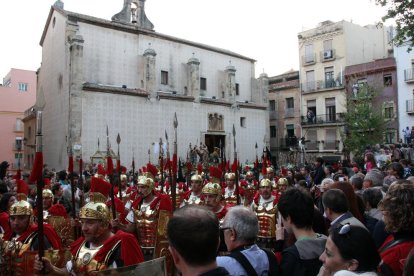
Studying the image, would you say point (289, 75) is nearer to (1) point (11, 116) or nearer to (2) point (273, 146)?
(2) point (273, 146)

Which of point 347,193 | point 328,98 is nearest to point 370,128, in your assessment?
point 328,98

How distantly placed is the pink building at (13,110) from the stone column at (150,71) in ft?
79.6

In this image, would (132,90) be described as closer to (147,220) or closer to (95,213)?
(147,220)

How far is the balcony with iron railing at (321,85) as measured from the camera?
4200 cm

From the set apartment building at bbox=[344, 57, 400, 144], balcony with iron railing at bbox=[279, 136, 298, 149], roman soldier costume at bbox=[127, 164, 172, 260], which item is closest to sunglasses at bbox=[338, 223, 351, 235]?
roman soldier costume at bbox=[127, 164, 172, 260]

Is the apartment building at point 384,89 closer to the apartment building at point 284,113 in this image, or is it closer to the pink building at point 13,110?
the apartment building at point 284,113

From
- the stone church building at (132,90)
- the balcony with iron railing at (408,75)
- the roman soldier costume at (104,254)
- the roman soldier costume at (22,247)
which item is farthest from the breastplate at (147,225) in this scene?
the balcony with iron railing at (408,75)

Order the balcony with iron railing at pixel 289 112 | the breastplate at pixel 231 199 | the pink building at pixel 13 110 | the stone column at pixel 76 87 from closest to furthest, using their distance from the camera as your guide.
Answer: the breastplate at pixel 231 199
the stone column at pixel 76 87
the balcony with iron railing at pixel 289 112
the pink building at pixel 13 110

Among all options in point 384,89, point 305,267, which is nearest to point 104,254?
point 305,267

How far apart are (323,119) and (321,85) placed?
12.2 ft

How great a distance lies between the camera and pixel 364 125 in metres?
32.2

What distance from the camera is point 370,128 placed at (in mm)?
32344

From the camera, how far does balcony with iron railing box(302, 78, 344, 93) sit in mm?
42000

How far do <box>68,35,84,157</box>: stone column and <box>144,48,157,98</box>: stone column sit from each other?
6055 millimetres
